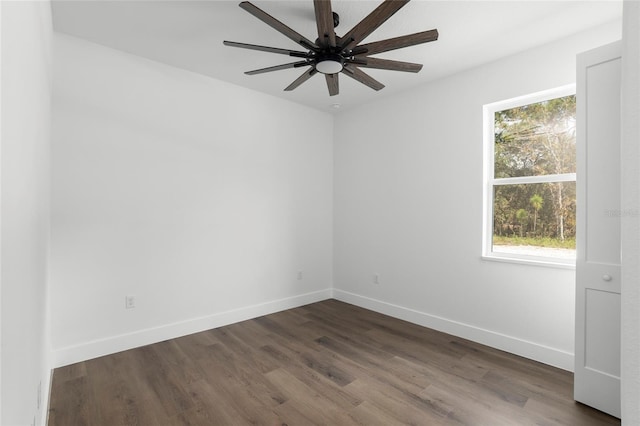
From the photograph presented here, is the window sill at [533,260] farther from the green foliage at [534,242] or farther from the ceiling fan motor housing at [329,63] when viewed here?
the ceiling fan motor housing at [329,63]

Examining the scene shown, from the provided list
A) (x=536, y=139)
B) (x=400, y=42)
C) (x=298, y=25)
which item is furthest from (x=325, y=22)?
(x=536, y=139)

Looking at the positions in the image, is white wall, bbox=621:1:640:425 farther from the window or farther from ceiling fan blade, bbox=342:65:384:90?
the window

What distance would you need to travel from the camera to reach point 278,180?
13.7 ft

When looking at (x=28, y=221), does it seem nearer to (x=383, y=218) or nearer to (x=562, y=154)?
(x=383, y=218)

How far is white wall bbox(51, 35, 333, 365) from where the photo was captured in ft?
8.85

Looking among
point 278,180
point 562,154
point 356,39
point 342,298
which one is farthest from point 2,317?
point 342,298

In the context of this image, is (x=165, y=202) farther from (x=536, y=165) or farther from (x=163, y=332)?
(x=536, y=165)

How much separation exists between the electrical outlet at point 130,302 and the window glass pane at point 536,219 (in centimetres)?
365

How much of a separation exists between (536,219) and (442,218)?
87 centimetres

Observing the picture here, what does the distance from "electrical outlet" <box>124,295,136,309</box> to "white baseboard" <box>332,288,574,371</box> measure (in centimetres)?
270

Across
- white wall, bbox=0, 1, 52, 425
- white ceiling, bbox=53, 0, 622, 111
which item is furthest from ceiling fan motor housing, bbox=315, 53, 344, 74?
white wall, bbox=0, 1, 52, 425

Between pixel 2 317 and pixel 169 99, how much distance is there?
2900mm

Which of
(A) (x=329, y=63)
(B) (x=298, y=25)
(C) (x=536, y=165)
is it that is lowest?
(C) (x=536, y=165)

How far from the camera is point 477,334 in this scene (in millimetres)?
3172
